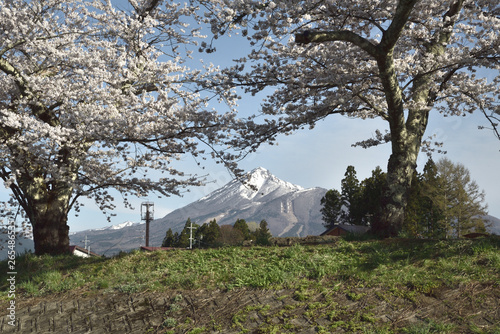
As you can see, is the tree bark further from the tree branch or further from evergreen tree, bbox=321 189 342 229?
evergreen tree, bbox=321 189 342 229

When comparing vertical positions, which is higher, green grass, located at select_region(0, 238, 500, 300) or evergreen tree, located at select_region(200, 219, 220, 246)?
green grass, located at select_region(0, 238, 500, 300)

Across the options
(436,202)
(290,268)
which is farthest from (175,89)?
(436,202)

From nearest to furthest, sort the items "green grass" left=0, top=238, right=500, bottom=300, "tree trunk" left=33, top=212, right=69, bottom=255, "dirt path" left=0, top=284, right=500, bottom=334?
"dirt path" left=0, top=284, right=500, bottom=334 → "green grass" left=0, top=238, right=500, bottom=300 → "tree trunk" left=33, top=212, right=69, bottom=255

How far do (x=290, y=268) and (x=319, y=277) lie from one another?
2.37 ft

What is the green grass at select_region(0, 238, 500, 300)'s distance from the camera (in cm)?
661

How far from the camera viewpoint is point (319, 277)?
678 centimetres

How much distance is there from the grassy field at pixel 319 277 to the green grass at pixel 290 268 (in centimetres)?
2

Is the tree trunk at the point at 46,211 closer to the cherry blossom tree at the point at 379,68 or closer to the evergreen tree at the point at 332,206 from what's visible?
the cherry blossom tree at the point at 379,68

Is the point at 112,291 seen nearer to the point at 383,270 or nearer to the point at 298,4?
the point at 383,270

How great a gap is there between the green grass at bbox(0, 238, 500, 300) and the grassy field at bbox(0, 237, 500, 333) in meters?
0.02

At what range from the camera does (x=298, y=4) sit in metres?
7.87

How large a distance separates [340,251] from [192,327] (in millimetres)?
4058

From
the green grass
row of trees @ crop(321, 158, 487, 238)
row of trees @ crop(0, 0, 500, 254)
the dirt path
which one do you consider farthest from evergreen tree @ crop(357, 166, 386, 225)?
the dirt path

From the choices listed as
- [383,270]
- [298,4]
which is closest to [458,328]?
[383,270]
